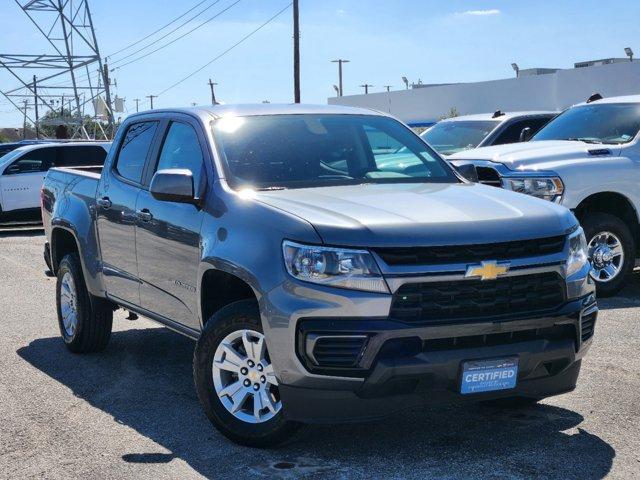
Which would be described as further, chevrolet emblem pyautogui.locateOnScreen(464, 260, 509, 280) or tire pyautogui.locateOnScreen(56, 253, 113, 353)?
tire pyautogui.locateOnScreen(56, 253, 113, 353)

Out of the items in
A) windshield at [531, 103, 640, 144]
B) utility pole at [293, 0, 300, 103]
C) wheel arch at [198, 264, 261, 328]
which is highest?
utility pole at [293, 0, 300, 103]

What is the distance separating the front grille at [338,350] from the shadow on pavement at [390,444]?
58cm

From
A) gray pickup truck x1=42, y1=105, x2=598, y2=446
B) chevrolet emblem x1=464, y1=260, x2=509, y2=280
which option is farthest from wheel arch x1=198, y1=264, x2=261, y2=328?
chevrolet emblem x1=464, y1=260, x2=509, y2=280

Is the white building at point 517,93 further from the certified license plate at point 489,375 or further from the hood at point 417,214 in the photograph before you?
the certified license plate at point 489,375

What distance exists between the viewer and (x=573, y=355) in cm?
521

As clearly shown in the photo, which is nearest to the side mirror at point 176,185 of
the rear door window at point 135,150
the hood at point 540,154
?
the rear door window at point 135,150

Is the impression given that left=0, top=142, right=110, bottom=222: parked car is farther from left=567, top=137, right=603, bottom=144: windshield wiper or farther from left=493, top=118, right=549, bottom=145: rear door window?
left=567, top=137, right=603, bottom=144: windshield wiper

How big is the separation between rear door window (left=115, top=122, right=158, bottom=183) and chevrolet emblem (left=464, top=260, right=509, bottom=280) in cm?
289

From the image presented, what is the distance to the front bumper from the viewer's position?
4.75 meters

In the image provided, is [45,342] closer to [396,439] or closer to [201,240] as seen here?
[201,240]

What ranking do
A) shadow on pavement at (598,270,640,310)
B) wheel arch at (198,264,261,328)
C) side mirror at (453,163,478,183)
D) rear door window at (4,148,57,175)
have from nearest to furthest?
wheel arch at (198,264,261,328) → side mirror at (453,163,478,183) → shadow on pavement at (598,270,640,310) → rear door window at (4,148,57,175)

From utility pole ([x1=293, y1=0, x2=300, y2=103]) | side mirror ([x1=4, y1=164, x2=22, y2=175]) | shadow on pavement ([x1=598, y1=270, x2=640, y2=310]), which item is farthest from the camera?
utility pole ([x1=293, y1=0, x2=300, y2=103])

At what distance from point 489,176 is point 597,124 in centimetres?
164

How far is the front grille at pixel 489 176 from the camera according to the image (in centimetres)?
995
